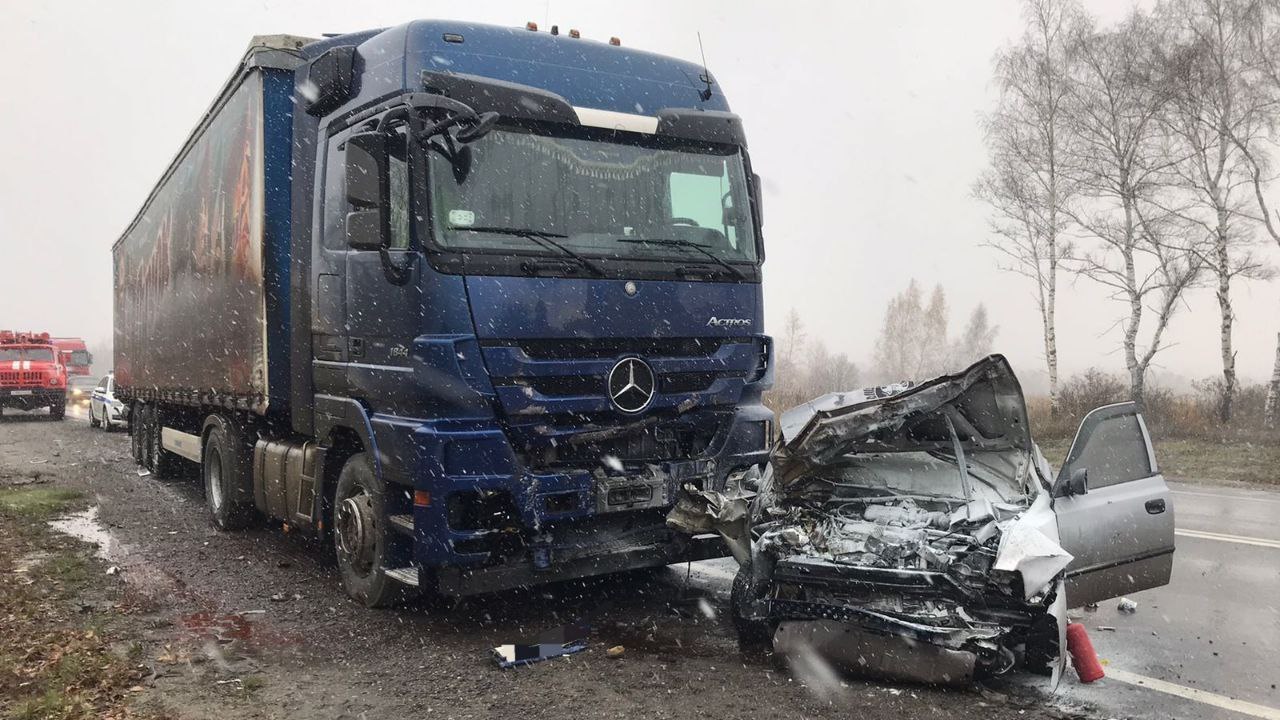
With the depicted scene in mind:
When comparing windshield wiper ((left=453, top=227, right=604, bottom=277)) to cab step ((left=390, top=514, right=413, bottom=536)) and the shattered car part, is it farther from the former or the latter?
cab step ((left=390, top=514, right=413, bottom=536))

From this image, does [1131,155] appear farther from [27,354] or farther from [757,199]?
[27,354]

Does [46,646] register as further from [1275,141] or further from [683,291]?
[1275,141]

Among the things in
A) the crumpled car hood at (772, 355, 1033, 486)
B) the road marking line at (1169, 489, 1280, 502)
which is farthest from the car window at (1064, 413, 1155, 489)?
the road marking line at (1169, 489, 1280, 502)

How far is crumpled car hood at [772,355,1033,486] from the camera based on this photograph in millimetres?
4902

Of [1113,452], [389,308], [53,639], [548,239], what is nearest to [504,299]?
[548,239]

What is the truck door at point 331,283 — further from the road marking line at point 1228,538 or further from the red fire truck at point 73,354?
the red fire truck at point 73,354

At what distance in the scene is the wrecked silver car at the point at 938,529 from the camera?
4.30m

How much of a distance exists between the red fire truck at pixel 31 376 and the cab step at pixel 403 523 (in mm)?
27831

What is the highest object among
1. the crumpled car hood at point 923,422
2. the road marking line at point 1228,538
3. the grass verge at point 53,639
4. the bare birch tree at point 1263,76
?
the bare birch tree at point 1263,76

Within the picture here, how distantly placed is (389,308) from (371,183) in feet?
2.39

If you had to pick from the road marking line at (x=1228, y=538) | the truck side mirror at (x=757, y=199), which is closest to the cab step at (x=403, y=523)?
the truck side mirror at (x=757, y=199)

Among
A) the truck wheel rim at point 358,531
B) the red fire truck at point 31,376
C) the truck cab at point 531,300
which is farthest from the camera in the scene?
the red fire truck at point 31,376

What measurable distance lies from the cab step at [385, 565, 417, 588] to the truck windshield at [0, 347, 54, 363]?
28092 millimetres

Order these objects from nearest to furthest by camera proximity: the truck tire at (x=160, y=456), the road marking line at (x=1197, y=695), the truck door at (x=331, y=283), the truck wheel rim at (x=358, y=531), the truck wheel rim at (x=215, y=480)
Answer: the road marking line at (x=1197, y=695), the truck wheel rim at (x=358, y=531), the truck door at (x=331, y=283), the truck wheel rim at (x=215, y=480), the truck tire at (x=160, y=456)
